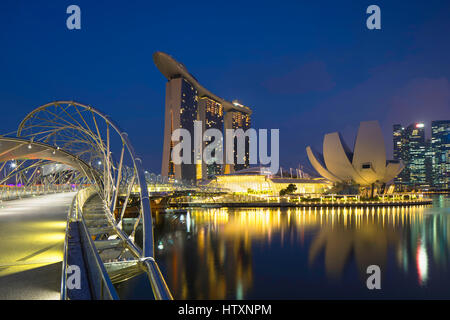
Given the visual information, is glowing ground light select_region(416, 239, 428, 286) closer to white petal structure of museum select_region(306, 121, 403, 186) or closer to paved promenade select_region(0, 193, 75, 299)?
paved promenade select_region(0, 193, 75, 299)

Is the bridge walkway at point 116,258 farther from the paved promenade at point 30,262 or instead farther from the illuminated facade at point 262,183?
the illuminated facade at point 262,183

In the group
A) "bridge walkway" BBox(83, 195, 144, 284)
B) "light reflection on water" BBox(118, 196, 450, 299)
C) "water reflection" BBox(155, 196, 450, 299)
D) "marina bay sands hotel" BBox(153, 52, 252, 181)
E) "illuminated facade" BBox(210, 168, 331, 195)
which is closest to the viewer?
"bridge walkway" BBox(83, 195, 144, 284)

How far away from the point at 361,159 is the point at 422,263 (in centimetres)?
5943

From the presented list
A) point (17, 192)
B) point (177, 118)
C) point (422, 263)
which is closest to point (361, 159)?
point (422, 263)

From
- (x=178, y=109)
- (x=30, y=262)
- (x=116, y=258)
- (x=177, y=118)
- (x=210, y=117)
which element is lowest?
(x=116, y=258)

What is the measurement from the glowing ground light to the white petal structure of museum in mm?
49555

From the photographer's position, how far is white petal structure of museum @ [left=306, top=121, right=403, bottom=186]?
73963mm

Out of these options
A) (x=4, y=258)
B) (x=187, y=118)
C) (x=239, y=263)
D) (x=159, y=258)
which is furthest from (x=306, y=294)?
(x=187, y=118)

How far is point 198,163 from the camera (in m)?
166

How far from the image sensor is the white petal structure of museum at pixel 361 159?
243 feet

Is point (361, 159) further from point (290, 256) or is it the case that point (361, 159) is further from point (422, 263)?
point (290, 256)

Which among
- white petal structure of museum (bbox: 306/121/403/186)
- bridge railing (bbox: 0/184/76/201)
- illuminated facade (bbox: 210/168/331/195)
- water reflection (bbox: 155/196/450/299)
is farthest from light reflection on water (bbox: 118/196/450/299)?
illuminated facade (bbox: 210/168/331/195)

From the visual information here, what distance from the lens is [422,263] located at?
22.3 meters

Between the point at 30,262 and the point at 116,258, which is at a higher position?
the point at 30,262
